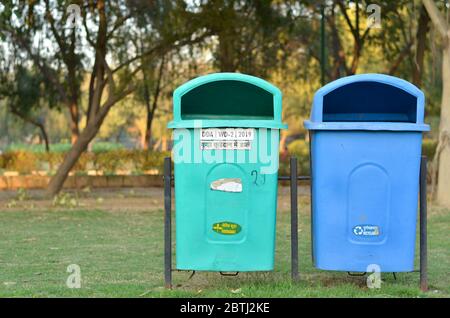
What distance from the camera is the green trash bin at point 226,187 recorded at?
260 inches

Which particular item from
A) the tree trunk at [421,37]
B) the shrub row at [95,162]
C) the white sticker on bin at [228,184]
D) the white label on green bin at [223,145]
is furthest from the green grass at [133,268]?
the shrub row at [95,162]

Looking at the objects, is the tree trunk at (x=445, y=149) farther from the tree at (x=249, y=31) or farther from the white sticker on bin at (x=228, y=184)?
the white sticker on bin at (x=228, y=184)

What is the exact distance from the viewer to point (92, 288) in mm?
6891

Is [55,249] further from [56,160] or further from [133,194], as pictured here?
[56,160]

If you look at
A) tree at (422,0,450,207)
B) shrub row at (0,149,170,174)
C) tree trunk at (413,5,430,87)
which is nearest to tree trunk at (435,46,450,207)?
tree at (422,0,450,207)

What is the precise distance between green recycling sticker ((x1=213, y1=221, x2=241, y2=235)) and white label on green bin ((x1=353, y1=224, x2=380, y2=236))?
0.93m

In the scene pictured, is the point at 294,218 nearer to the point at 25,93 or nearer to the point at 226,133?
the point at 226,133

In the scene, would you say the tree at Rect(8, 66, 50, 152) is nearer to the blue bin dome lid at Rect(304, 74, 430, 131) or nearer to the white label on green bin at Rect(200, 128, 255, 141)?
the blue bin dome lid at Rect(304, 74, 430, 131)

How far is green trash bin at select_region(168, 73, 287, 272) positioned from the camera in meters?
6.59

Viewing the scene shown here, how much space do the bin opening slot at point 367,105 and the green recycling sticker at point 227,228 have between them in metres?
1.34

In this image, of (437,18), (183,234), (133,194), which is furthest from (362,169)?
(133,194)

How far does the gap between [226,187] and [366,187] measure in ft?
3.56

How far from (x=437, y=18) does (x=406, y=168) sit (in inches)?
331

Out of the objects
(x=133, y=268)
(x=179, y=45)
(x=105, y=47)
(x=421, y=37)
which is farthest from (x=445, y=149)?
(x=133, y=268)
